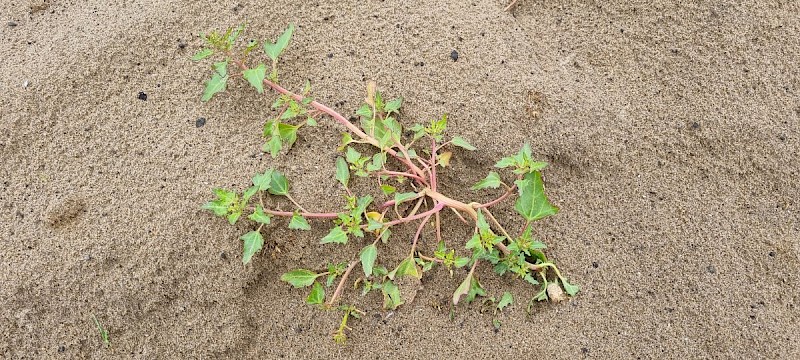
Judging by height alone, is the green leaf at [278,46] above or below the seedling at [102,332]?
above

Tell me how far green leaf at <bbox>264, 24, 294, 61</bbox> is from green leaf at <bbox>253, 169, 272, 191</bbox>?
33 centimetres

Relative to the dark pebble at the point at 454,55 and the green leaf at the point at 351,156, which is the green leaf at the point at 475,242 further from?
the dark pebble at the point at 454,55

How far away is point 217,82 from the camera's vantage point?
183cm

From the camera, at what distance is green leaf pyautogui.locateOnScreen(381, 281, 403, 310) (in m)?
1.82

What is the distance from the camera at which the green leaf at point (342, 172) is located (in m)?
1.84

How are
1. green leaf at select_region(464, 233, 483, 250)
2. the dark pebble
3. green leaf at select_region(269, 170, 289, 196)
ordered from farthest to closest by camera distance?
1. the dark pebble
2. green leaf at select_region(269, 170, 289, 196)
3. green leaf at select_region(464, 233, 483, 250)

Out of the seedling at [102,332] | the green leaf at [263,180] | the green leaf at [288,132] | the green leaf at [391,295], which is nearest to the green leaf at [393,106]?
the green leaf at [288,132]

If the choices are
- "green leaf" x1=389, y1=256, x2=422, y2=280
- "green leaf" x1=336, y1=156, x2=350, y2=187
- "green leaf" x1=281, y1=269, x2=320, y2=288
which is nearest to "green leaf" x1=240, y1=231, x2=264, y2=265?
Answer: "green leaf" x1=281, y1=269, x2=320, y2=288

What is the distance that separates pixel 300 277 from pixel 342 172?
0.31 meters

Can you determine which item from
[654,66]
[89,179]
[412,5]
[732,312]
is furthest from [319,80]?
[732,312]

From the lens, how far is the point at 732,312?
184 cm

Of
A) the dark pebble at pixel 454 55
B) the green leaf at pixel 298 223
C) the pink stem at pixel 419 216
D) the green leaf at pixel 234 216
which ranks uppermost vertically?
the dark pebble at pixel 454 55

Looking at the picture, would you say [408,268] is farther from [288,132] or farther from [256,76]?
[256,76]

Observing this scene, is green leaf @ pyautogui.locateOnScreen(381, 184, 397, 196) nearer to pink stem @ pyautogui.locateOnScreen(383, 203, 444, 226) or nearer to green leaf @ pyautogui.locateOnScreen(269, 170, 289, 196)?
pink stem @ pyautogui.locateOnScreen(383, 203, 444, 226)
